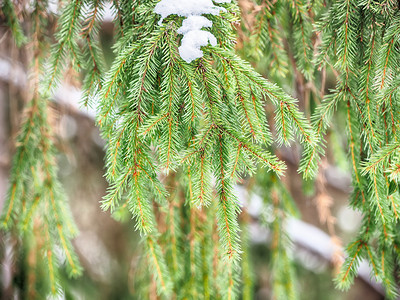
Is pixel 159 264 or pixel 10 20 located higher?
pixel 10 20

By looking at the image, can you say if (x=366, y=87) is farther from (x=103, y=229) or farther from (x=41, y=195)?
(x=103, y=229)

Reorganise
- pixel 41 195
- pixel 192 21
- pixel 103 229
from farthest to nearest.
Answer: pixel 103 229
pixel 41 195
pixel 192 21

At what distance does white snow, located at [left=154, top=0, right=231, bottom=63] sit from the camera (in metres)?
0.81

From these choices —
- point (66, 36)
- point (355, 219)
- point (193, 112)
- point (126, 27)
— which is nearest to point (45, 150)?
point (66, 36)

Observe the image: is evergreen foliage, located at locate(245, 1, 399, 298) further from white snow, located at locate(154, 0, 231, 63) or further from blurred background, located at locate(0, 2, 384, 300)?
blurred background, located at locate(0, 2, 384, 300)

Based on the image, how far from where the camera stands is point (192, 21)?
83 cm

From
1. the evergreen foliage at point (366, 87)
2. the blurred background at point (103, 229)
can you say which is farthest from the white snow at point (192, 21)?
the blurred background at point (103, 229)

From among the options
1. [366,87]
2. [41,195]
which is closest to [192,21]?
→ [366,87]

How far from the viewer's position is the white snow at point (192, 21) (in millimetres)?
809

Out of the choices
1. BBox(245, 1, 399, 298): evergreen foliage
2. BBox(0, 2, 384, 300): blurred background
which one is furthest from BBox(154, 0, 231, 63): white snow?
BBox(0, 2, 384, 300): blurred background

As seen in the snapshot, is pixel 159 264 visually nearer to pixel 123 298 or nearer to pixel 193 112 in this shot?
pixel 193 112

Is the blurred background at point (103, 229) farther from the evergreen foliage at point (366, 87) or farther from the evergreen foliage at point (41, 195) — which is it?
the evergreen foliage at point (366, 87)

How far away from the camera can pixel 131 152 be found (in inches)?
33.5

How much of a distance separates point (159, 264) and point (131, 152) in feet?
1.99
